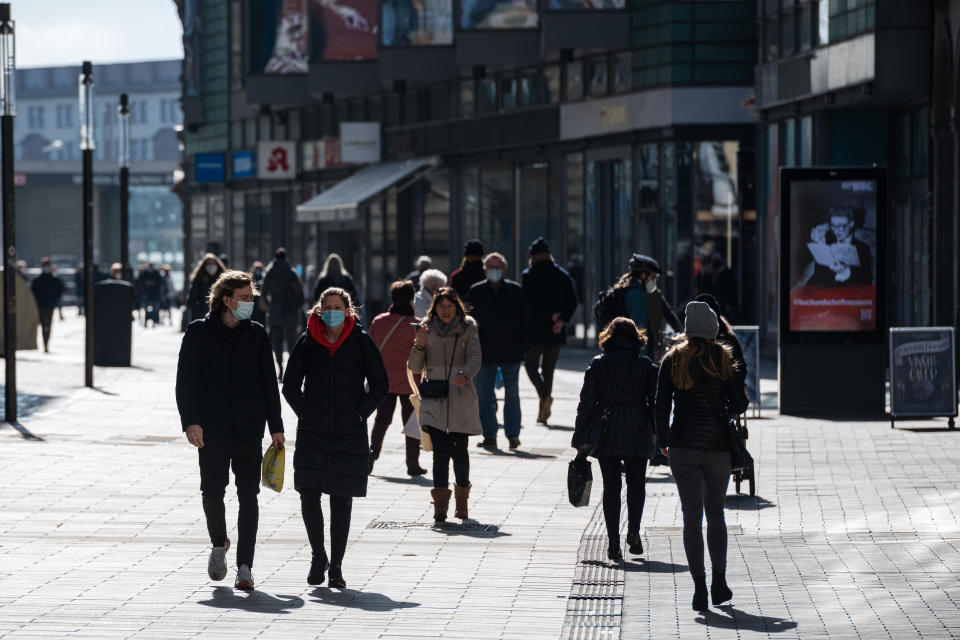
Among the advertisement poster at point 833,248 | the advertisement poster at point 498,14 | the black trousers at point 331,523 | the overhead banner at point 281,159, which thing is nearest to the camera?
the black trousers at point 331,523

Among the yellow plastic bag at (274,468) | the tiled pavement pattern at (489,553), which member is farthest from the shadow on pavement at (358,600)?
the yellow plastic bag at (274,468)

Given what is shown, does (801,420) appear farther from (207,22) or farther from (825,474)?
(207,22)

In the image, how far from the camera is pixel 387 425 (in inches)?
562

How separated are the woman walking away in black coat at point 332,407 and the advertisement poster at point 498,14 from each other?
23458 mm

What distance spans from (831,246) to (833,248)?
3 centimetres

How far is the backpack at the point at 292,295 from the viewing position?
25.3m

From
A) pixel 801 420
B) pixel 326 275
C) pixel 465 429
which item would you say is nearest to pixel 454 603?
pixel 465 429

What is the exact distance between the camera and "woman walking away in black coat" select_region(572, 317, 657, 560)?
998 cm

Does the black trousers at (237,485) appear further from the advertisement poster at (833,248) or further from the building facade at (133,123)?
the building facade at (133,123)

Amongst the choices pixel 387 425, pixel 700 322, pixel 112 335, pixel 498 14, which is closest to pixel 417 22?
pixel 498 14

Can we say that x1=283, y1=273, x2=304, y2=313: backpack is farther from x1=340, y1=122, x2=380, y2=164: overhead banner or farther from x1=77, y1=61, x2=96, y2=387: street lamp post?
x1=340, y1=122, x2=380, y2=164: overhead banner

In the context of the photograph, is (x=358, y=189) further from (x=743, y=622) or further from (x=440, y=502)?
(x=743, y=622)

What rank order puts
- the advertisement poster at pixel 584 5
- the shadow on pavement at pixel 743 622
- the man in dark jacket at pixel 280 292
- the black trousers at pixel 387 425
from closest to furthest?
the shadow on pavement at pixel 743 622 → the black trousers at pixel 387 425 → the man in dark jacket at pixel 280 292 → the advertisement poster at pixel 584 5

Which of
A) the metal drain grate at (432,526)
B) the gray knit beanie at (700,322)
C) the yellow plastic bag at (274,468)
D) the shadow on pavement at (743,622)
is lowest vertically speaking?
the metal drain grate at (432,526)
